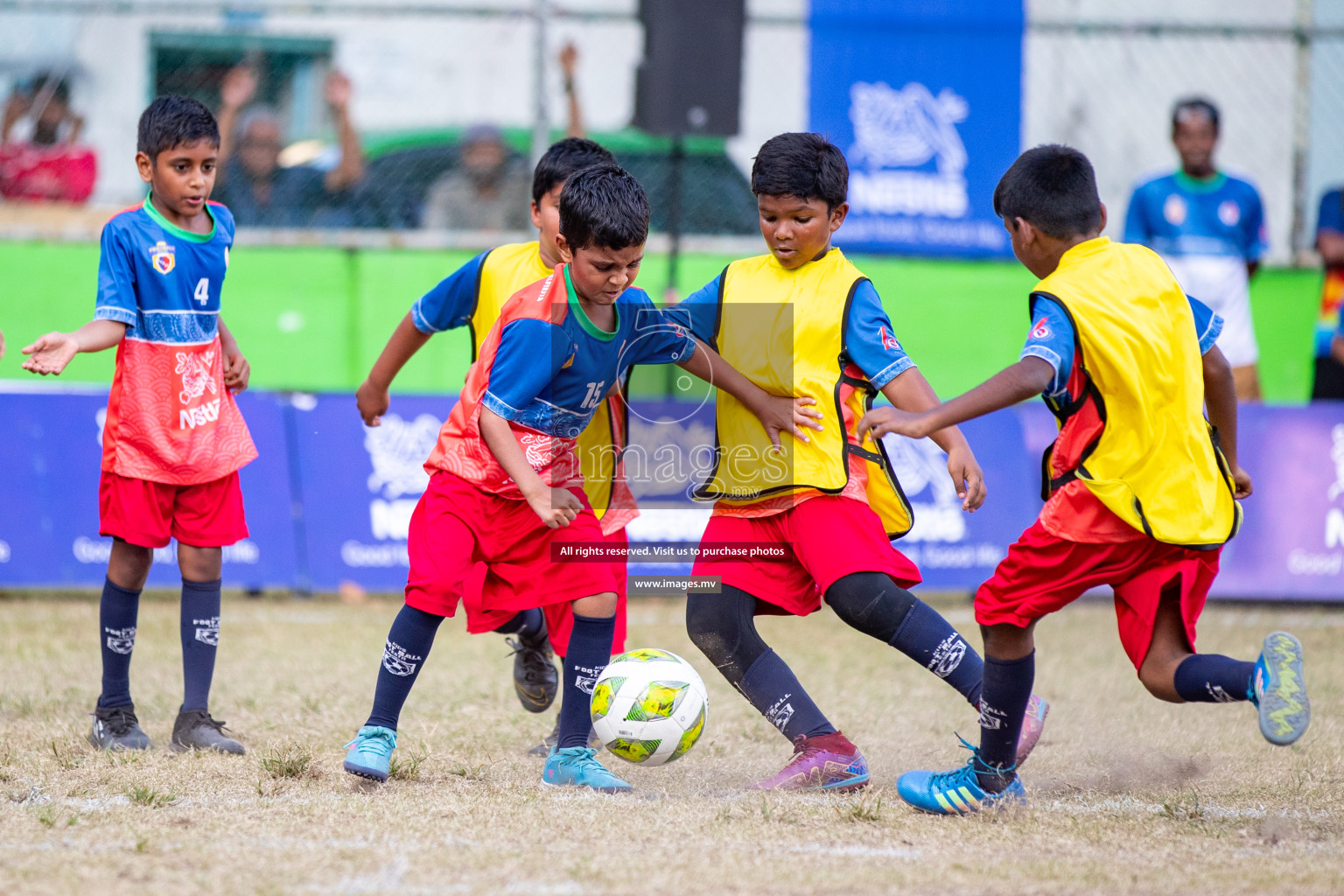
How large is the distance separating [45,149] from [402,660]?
686cm

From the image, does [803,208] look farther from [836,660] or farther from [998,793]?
[836,660]

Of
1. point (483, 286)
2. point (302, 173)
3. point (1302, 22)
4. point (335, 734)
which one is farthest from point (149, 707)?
point (1302, 22)

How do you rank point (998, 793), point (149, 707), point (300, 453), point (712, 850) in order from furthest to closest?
point (300, 453), point (149, 707), point (998, 793), point (712, 850)

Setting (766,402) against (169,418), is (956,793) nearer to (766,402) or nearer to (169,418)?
(766,402)

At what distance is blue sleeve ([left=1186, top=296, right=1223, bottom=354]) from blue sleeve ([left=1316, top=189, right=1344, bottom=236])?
5.77 metres

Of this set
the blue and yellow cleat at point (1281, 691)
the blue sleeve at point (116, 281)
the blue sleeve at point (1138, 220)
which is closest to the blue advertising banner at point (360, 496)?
the blue sleeve at point (116, 281)

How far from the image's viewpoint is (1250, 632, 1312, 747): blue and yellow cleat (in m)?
3.02

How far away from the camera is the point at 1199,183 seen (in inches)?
309

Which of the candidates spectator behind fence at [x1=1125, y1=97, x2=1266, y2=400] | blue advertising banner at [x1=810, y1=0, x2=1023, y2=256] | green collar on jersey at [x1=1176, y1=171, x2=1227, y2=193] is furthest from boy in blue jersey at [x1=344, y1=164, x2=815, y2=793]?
blue advertising banner at [x1=810, y1=0, x2=1023, y2=256]

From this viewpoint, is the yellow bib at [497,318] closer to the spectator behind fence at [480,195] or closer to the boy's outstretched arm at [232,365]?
the boy's outstretched arm at [232,365]

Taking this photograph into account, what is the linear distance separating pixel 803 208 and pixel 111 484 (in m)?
2.28

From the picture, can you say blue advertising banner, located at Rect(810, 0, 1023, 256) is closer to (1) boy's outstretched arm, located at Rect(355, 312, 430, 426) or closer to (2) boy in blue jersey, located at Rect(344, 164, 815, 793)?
(1) boy's outstretched arm, located at Rect(355, 312, 430, 426)

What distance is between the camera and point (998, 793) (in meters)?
3.50

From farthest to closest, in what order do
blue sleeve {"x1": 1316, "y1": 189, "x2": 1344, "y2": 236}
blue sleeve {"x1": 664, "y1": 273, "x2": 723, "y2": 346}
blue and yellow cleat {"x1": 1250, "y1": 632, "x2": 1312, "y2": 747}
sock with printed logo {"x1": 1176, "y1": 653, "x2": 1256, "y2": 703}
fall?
blue sleeve {"x1": 1316, "y1": 189, "x2": 1344, "y2": 236}
blue sleeve {"x1": 664, "y1": 273, "x2": 723, "y2": 346}
sock with printed logo {"x1": 1176, "y1": 653, "x2": 1256, "y2": 703}
blue and yellow cleat {"x1": 1250, "y1": 632, "x2": 1312, "y2": 747}
